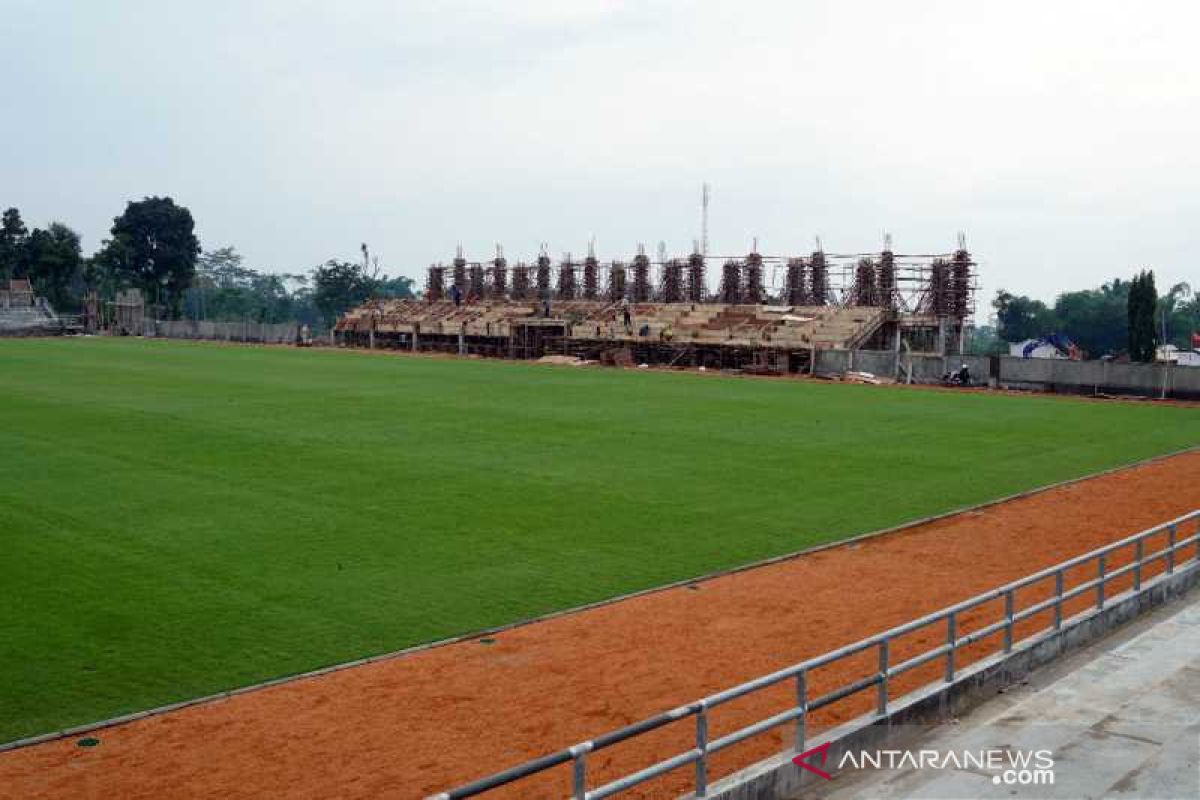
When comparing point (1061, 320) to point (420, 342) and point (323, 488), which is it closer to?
point (420, 342)

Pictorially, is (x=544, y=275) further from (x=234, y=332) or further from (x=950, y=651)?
(x=950, y=651)

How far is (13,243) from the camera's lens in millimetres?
136500

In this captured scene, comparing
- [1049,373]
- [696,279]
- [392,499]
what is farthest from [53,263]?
[392,499]

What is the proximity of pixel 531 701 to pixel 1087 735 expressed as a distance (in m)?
5.76

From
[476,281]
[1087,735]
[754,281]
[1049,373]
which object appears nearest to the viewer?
Answer: [1087,735]

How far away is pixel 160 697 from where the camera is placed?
40.0ft

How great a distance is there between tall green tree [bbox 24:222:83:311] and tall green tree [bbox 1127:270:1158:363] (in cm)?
11766

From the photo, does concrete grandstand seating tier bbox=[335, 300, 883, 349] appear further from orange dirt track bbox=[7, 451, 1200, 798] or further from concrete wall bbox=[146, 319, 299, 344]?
orange dirt track bbox=[7, 451, 1200, 798]

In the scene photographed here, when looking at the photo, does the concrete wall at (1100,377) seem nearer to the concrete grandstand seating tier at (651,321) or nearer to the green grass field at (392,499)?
the green grass field at (392,499)

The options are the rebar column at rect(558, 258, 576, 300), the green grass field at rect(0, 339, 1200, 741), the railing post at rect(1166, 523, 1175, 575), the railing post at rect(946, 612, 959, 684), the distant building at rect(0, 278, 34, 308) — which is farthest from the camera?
the distant building at rect(0, 278, 34, 308)

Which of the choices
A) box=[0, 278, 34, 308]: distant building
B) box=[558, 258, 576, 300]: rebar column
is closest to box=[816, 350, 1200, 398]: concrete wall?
box=[558, 258, 576, 300]: rebar column

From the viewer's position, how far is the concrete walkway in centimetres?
961

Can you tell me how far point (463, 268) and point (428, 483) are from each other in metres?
98.7

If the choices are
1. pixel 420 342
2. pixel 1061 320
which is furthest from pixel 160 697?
pixel 1061 320
